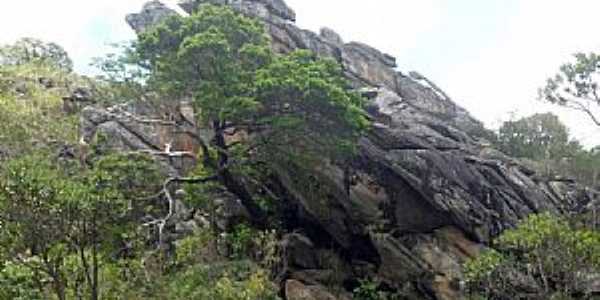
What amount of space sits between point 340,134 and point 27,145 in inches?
297

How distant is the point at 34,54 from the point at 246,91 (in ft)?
47.5

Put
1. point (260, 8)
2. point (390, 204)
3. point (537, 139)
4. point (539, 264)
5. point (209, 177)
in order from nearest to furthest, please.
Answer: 1. point (539, 264)
2. point (209, 177)
3. point (390, 204)
4. point (260, 8)
5. point (537, 139)

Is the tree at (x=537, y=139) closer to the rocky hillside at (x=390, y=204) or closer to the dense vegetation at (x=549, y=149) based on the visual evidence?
the dense vegetation at (x=549, y=149)

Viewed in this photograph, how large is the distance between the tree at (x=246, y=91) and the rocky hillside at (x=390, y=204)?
1209 millimetres

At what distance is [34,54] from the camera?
29859 millimetres

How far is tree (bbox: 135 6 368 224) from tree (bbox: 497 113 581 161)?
42.5 ft

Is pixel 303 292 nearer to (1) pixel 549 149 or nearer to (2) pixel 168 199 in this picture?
(2) pixel 168 199

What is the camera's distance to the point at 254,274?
15008mm

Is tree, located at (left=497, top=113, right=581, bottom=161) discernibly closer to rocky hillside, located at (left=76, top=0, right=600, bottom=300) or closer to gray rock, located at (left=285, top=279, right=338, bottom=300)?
rocky hillside, located at (left=76, top=0, right=600, bottom=300)

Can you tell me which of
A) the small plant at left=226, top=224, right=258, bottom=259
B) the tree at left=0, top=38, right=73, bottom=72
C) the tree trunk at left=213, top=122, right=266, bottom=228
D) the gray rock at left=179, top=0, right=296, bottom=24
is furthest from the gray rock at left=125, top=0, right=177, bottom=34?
the small plant at left=226, top=224, right=258, bottom=259

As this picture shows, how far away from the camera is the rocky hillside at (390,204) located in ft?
68.1

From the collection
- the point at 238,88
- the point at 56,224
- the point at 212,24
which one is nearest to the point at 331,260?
the point at 238,88

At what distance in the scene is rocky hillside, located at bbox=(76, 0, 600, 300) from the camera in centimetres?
2077

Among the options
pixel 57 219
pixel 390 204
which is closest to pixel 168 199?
pixel 57 219
